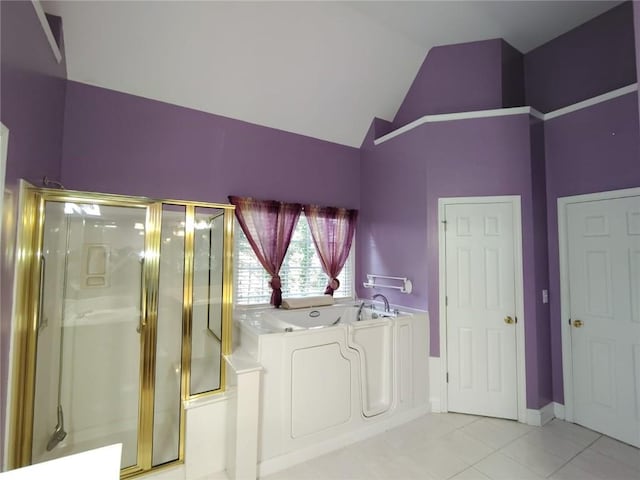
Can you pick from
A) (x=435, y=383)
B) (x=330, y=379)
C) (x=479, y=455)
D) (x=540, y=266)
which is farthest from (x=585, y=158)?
(x=330, y=379)

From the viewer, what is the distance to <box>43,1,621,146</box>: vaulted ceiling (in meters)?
2.42

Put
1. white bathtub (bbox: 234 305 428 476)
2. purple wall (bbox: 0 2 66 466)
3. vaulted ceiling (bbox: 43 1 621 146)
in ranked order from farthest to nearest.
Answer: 1. vaulted ceiling (bbox: 43 1 621 146)
2. white bathtub (bbox: 234 305 428 476)
3. purple wall (bbox: 0 2 66 466)

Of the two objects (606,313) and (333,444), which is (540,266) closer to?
(606,313)

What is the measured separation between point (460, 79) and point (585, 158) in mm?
1491

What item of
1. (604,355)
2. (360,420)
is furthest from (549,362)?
(360,420)

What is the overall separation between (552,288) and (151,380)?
3.56 metres

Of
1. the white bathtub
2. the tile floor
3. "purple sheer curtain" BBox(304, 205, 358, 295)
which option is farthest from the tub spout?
the tile floor

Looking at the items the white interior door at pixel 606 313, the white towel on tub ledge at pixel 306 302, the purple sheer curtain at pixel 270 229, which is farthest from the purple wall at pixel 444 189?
the purple sheer curtain at pixel 270 229

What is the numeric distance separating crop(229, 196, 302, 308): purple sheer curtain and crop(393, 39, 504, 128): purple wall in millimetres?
2054

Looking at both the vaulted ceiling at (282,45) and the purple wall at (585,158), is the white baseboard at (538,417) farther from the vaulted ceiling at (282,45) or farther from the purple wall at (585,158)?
the vaulted ceiling at (282,45)

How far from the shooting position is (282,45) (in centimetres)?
286

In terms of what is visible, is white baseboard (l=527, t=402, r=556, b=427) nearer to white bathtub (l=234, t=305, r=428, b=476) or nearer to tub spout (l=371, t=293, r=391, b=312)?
white bathtub (l=234, t=305, r=428, b=476)

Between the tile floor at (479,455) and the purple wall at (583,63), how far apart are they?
3151mm

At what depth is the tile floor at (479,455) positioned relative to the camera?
205cm
